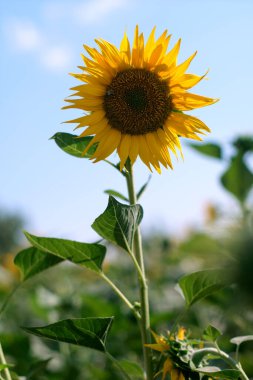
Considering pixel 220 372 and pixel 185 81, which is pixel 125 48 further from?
pixel 220 372

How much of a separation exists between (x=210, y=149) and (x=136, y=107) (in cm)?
110

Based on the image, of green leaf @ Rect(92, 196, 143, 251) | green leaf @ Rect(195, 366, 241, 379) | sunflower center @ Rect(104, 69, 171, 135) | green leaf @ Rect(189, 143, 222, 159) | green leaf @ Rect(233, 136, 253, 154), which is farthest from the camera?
green leaf @ Rect(233, 136, 253, 154)

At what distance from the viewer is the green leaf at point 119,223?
1.28 meters

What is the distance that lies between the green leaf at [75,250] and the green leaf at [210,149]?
4.31 ft

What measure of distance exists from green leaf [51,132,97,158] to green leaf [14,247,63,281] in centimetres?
28

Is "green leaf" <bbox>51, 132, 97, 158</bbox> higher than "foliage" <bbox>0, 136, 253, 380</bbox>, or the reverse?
"green leaf" <bbox>51, 132, 97, 158</bbox>

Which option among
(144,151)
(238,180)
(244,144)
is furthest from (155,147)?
(244,144)

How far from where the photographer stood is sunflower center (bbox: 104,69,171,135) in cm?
150

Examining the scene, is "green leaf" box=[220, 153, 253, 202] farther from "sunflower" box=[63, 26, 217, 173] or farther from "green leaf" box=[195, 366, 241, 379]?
"green leaf" box=[195, 366, 241, 379]

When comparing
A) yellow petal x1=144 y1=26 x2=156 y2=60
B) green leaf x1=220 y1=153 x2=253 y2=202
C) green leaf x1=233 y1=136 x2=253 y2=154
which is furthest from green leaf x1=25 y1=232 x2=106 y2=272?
green leaf x1=233 y1=136 x2=253 y2=154

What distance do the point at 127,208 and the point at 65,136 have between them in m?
0.23

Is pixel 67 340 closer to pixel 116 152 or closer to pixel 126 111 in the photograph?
pixel 116 152

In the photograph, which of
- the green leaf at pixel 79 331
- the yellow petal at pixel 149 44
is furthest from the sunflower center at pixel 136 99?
the green leaf at pixel 79 331

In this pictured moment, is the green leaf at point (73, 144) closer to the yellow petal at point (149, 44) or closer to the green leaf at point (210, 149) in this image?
the yellow petal at point (149, 44)
